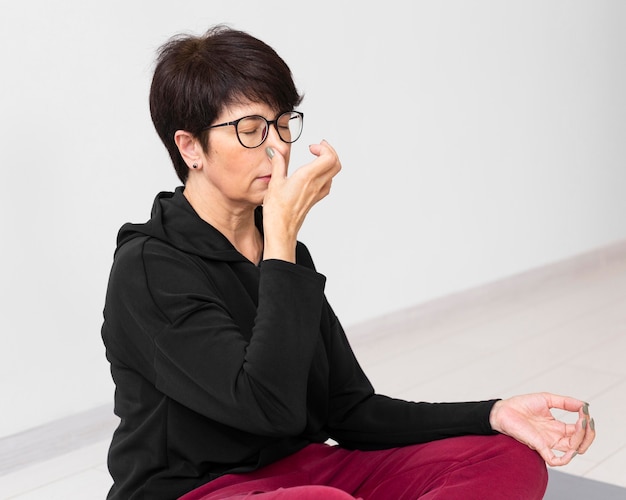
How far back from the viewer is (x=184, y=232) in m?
1.64

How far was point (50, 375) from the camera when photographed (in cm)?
285

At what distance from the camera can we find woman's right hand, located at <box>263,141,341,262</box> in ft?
4.96

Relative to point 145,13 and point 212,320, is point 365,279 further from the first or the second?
point 212,320

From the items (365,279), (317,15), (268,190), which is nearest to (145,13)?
(317,15)

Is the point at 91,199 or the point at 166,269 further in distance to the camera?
the point at 91,199

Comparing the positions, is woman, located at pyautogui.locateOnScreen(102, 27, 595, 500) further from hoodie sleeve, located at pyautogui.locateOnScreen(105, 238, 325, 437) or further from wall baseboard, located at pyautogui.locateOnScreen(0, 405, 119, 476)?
wall baseboard, located at pyautogui.locateOnScreen(0, 405, 119, 476)

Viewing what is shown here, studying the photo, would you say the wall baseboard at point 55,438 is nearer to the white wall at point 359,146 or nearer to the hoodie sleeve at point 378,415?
the white wall at point 359,146

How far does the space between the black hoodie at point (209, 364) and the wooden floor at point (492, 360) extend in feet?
3.31

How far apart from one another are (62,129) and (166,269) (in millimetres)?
1386

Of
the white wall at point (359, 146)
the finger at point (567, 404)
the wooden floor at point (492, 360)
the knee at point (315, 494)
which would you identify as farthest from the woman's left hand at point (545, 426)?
the white wall at point (359, 146)

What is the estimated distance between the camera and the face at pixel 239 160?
1.57 metres

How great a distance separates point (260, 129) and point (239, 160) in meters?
0.06

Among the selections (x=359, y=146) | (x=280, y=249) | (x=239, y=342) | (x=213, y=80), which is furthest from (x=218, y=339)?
(x=359, y=146)

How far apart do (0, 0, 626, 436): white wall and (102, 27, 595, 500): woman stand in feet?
3.84
